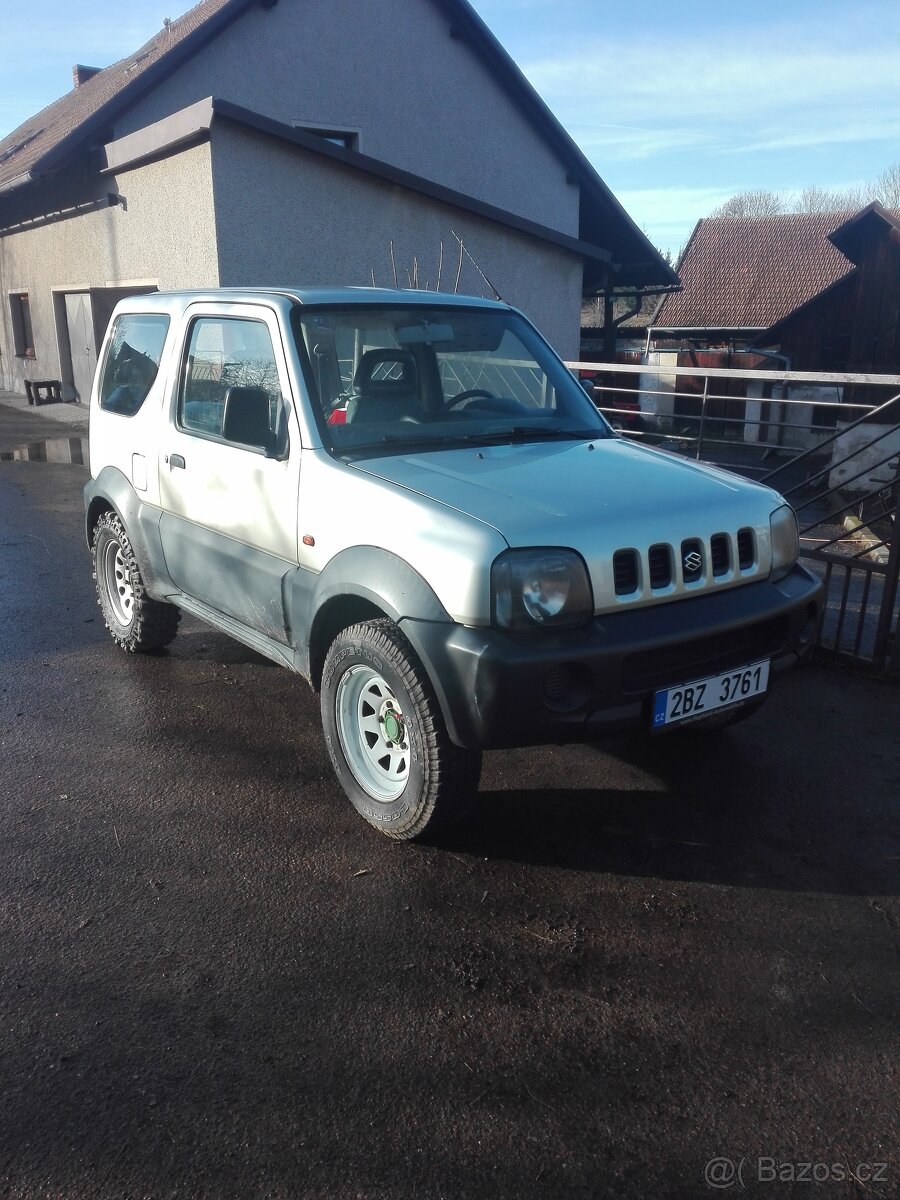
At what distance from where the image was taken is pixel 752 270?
37.7 m

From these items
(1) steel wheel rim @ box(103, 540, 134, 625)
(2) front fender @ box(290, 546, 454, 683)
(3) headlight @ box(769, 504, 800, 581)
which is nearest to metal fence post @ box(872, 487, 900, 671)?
(3) headlight @ box(769, 504, 800, 581)

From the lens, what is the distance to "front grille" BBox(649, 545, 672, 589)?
10.9 ft

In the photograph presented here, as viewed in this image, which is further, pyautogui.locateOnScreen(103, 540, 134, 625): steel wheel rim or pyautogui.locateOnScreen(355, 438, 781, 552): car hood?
pyautogui.locateOnScreen(103, 540, 134, 625): steel wheel rim

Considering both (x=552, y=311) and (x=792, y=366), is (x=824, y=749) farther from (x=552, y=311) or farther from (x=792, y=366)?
(x=792, y=366)

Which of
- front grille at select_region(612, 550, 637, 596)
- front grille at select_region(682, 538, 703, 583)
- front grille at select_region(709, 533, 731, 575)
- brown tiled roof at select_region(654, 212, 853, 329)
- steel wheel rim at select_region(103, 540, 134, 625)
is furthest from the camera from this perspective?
brown tiled roof at select_region(654, 212, 853, 329)

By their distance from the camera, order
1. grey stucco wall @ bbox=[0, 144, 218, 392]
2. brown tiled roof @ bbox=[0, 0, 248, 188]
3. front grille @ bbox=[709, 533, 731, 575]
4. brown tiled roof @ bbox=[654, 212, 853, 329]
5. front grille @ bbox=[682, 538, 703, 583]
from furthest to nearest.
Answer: brown tiled roof @ bbox=[654, 212, 853, 329] → brown tiled roof @ bbox=[0, 0, 248, 188] → grey stucco wall @ bbox=[0, 144, 218, 392] → front grille @ bbox=[709, 533, 731, 575] → front grille @ bbox=[682, 538, 703, 583]

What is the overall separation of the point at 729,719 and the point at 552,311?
1217 cm

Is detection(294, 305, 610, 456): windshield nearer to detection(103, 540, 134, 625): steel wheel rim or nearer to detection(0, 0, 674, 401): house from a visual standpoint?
detection(103, 540, 134, 625): steel wheel rim

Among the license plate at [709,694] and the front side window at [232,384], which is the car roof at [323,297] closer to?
the front side window at [232,384]

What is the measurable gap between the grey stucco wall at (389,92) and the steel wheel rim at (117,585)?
39.8 ft

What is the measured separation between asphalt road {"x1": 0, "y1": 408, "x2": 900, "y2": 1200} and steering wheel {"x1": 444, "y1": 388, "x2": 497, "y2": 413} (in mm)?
1604

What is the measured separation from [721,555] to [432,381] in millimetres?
1567

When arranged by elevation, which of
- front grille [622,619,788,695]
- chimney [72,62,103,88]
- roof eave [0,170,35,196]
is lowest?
front grille [622,619,788,695]

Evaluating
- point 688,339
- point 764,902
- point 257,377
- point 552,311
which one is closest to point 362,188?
point 552,311
